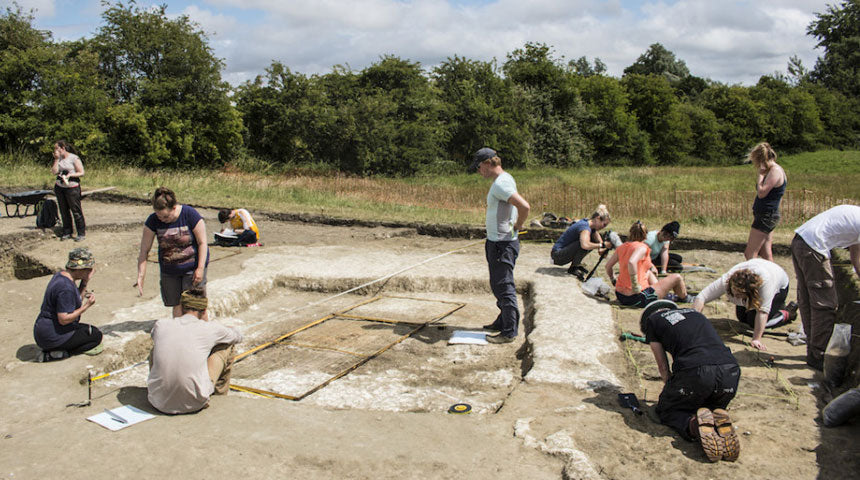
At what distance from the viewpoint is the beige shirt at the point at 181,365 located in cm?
424

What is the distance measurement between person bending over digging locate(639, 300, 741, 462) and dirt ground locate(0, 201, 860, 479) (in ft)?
0.51

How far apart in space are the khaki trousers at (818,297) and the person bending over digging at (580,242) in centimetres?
286

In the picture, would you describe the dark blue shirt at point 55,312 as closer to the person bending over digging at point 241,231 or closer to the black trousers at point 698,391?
the black trousers at point 698,391

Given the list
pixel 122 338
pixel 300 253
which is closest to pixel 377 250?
pixel 300 253

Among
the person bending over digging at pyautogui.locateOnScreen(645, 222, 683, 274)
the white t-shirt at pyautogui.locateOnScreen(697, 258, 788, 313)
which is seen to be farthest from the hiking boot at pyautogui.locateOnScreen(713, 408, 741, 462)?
the person bending over digging at pyautogui.locateOnScreen(645, 222, 683, 274)

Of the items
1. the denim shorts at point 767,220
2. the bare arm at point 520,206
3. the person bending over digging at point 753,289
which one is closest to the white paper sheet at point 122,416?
the bare arm at point 520,206

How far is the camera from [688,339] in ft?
13.6

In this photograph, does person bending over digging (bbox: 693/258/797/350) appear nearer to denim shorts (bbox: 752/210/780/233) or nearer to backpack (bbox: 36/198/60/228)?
denim shorts (bbox: 752/210/780/233)

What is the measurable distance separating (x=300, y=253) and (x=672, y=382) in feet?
23.2

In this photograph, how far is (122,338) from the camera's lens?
19.8ft

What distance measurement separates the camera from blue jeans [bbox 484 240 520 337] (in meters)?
5.88

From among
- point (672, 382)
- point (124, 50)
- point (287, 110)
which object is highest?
point (124, 50)

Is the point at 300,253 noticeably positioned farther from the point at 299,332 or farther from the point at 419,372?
the point at 419,372

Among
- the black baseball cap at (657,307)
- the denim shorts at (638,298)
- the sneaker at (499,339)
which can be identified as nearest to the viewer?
the black baseball cap at (657,307)
